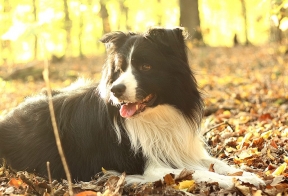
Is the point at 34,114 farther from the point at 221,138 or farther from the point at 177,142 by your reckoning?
the point at 221,138

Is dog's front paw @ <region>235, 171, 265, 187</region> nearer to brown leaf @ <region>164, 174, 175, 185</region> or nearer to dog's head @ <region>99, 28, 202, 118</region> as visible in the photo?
brown leaf @ <region>164, 174, 175, 185</region>

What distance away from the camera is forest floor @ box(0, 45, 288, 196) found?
3.64 meters

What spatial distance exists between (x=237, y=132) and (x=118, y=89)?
2.75 m

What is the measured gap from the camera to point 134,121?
428 cm

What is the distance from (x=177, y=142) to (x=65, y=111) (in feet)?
4.25

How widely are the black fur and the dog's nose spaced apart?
8.3 inches

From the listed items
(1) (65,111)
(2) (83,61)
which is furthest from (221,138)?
(2) (83,61)

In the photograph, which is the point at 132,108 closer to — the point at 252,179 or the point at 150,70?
the point at 150,70

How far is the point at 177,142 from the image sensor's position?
4.44 meters

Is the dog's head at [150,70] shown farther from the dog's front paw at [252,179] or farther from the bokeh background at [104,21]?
the dog's front paw at [252,179]

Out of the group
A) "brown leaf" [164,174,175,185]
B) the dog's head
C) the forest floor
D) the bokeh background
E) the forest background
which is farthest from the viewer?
the dog's head

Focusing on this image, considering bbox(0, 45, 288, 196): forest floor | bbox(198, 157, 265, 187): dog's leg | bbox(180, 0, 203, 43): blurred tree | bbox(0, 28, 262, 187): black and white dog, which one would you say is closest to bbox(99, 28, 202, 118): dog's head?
bbox(0, 28, 262, 187): black and white dog

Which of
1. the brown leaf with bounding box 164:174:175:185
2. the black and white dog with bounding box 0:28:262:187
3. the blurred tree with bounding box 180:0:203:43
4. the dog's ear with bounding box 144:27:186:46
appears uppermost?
the blurred tree with bounding box 180:0:203:43

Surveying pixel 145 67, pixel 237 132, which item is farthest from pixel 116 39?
pixel 237 132
